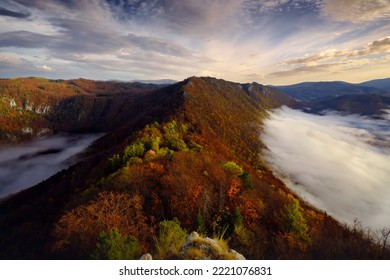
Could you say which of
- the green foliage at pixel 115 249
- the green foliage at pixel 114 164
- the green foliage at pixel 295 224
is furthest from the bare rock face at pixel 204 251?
the green foliage at pixel 114 164

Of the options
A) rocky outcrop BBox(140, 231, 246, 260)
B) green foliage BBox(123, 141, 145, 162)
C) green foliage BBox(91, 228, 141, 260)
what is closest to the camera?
rocky outcrop BBox(140, 231, 246, 260)

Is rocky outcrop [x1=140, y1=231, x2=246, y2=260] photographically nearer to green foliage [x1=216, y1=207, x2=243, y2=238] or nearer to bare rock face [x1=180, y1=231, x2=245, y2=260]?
bare rock face [x1=180, y1=231, x2=245, y2=260]

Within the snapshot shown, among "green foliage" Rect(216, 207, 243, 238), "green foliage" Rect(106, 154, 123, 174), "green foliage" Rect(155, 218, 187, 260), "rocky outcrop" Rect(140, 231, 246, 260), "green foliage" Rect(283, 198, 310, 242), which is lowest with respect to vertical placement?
"green foliage" Rect(106, 154, 123, 174)

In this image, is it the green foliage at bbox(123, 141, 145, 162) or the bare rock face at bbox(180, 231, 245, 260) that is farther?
the green foliage at bbox(123, 141, 145, 162)

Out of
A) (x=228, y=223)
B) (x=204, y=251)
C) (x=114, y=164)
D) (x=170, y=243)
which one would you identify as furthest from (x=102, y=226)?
(x=114, y=164)

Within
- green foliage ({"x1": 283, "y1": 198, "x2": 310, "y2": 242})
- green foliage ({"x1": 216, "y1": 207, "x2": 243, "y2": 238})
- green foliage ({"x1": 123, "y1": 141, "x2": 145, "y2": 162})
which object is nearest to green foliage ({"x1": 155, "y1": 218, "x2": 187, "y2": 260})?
green foliage ({"x1": 216, "y1": 207, "x2": 243, "y2": 238})

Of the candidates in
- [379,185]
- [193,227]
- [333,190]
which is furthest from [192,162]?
[379,185]

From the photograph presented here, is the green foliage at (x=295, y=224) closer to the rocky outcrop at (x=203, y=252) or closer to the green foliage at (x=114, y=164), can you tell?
the rocky outcrop at (x=203, y=252)

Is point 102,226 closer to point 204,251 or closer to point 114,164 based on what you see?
point 204,251
